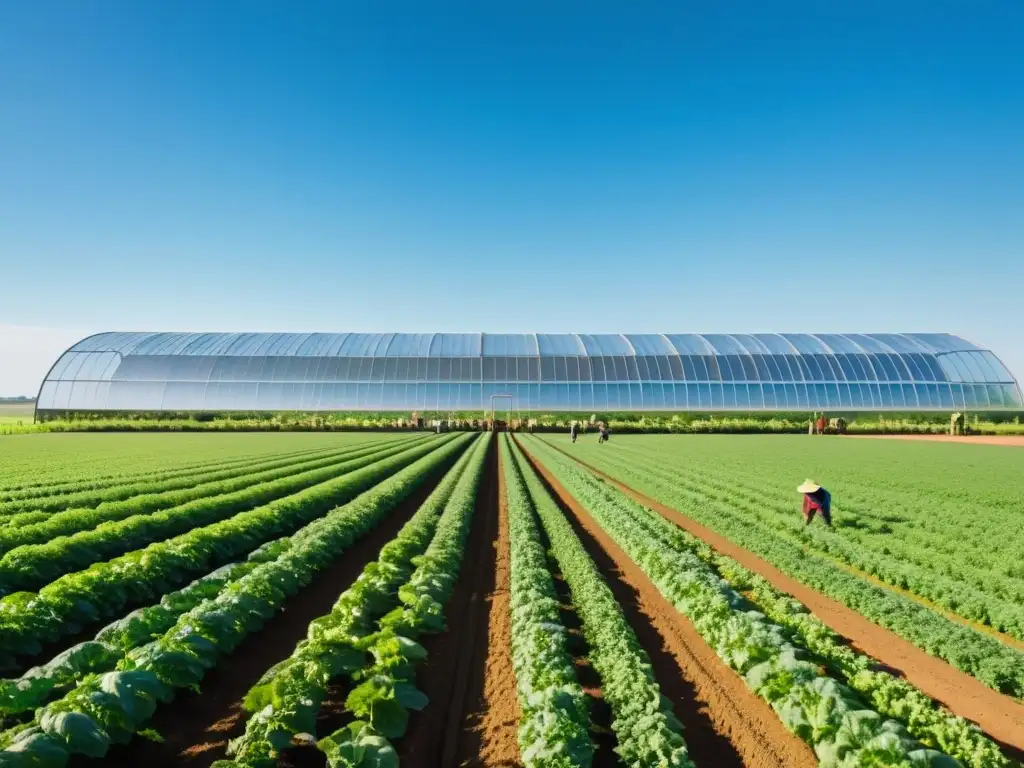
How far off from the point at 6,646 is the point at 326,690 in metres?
3.60

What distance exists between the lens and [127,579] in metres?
8.47

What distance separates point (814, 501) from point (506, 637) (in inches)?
354

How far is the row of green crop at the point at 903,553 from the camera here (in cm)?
855

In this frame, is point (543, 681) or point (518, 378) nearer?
point (543, 681)

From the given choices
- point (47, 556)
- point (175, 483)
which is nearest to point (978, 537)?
point (47, 556)

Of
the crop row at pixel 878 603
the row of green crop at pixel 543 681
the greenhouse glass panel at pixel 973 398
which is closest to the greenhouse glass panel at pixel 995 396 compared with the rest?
the greenhouse glass panel at pixel 973 398

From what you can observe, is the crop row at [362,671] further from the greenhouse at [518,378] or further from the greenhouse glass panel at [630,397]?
the greenhouse at [518,378]

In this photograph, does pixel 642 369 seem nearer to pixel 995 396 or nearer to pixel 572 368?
pixel 572 368

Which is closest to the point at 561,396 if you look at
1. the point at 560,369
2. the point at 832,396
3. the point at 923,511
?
the point at 560,369

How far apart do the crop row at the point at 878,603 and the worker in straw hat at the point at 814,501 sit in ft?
2.65

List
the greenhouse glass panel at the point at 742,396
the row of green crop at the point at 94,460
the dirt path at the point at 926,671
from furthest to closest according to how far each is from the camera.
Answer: the greenhouse glass panel at the point at 742,396, the row of green crop at the point at 94,460, the dirt path at the point at 926,671

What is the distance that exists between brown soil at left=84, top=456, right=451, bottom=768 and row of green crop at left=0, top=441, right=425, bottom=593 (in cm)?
374

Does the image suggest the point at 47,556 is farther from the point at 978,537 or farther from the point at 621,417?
the point at 621,417

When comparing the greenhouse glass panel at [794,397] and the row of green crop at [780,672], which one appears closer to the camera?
the row of green crop at [780,672]
